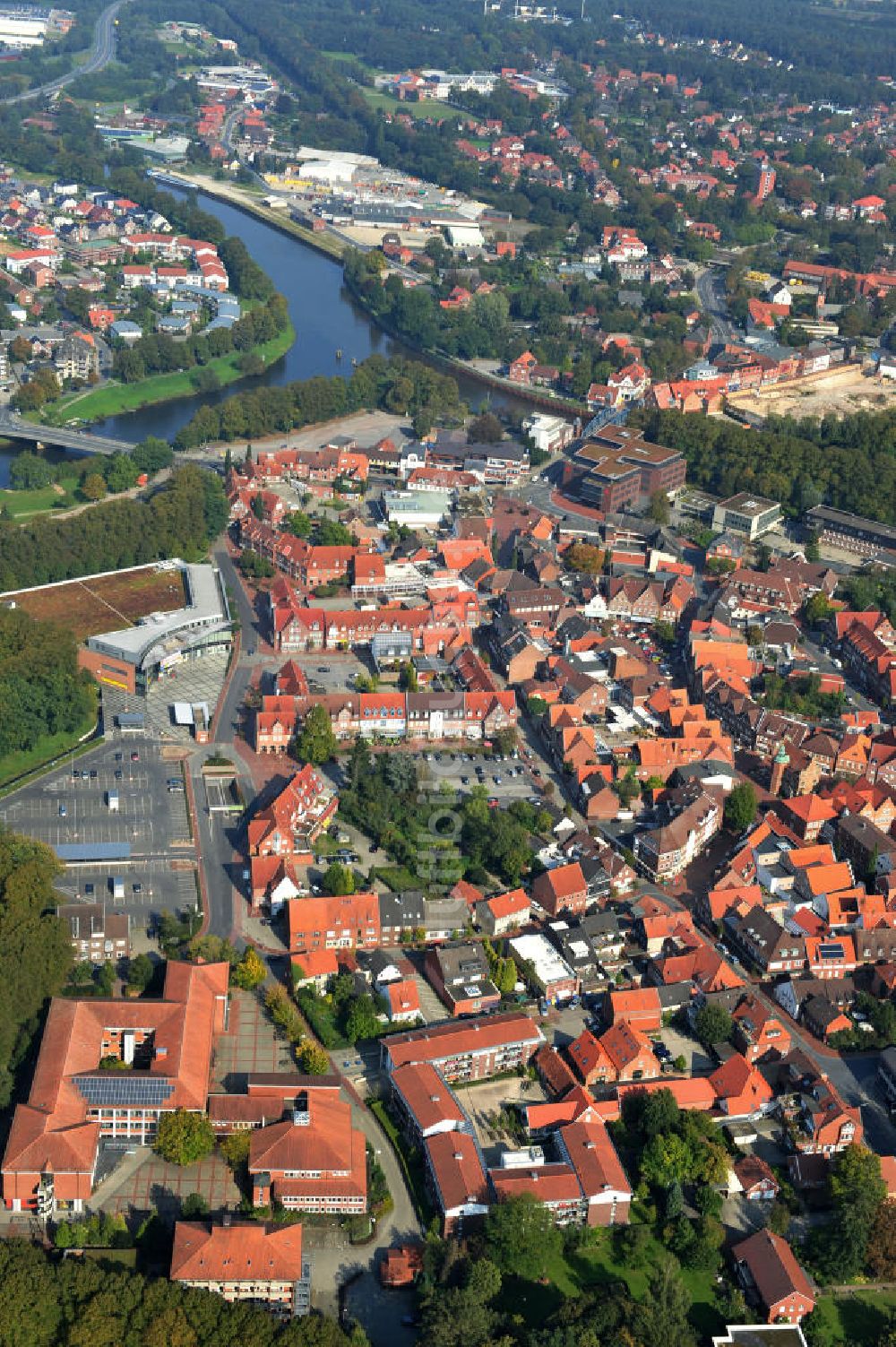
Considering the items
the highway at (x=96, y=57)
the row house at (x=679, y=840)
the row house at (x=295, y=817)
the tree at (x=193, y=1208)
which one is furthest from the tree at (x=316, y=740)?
the highway at (x=96, y=57)

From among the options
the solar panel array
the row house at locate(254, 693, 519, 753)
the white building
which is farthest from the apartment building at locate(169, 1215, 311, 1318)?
the white building

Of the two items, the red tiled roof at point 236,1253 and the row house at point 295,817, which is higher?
the red tiled roof at point 236,1253

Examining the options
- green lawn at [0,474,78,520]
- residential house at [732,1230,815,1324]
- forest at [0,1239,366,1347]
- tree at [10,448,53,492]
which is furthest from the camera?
tree at [10,448,53,492]

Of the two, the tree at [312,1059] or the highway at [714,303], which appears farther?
the highway at [714,303]

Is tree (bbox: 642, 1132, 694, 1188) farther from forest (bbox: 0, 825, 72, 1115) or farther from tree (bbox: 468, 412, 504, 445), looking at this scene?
tree (bbox: 468, 412, 504, 445)

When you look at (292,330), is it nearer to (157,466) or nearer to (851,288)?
(157,466)

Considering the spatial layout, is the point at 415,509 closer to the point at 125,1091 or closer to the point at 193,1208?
the point at 125,1091

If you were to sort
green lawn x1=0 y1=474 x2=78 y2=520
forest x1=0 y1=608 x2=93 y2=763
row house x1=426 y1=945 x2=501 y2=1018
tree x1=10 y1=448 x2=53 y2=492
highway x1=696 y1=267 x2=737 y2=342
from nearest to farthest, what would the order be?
row house x1=426 y1=945 x2=501 y2=1018, forest x1=0 y1=608 x2=93 y2=763, green lawn x1=0 y1=474 x2=78 y2=520, tree x1=10 y1=448 x2=53 y2=492, highway x1=696 y1=267 x2=737 y2=342

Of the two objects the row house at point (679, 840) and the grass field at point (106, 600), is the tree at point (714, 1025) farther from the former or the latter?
the grass field at point (106, 600)
